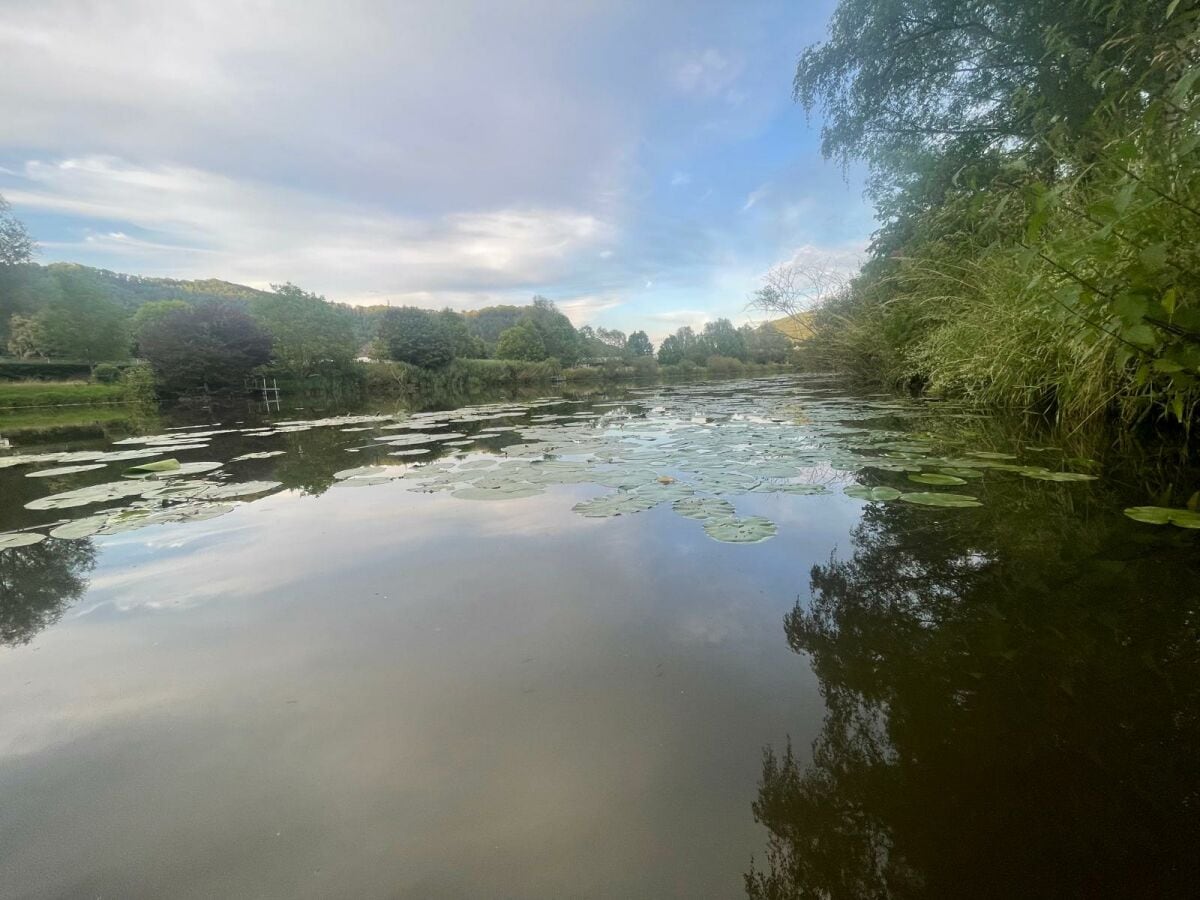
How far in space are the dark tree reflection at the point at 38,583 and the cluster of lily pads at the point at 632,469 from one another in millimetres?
99

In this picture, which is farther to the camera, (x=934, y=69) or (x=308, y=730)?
(x=934, y=69)

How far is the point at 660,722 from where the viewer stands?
3.65 feet

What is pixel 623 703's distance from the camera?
1188mm

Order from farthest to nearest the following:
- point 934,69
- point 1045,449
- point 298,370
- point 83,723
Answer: point 298,370 < point 934,69 < point 1045,449 < point 83,723

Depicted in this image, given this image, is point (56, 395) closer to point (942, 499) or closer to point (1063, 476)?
point (942, 499)

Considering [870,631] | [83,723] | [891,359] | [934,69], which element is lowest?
[83,723]

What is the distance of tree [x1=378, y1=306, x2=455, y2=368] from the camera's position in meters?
35.6

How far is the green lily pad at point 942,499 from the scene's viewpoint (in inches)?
95.4

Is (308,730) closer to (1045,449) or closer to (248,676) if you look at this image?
Answer: (248,676)

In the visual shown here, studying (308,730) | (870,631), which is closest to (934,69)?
(870,631)

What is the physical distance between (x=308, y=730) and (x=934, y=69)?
9548mm

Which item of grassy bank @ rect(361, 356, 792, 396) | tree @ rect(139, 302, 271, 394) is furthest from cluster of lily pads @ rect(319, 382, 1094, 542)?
tree @ rect(139, 302, 271, 394)

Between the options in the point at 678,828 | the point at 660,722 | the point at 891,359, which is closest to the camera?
the point at 678,828

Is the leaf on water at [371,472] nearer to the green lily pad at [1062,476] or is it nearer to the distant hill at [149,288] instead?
the green lily pad at [1062,476]
